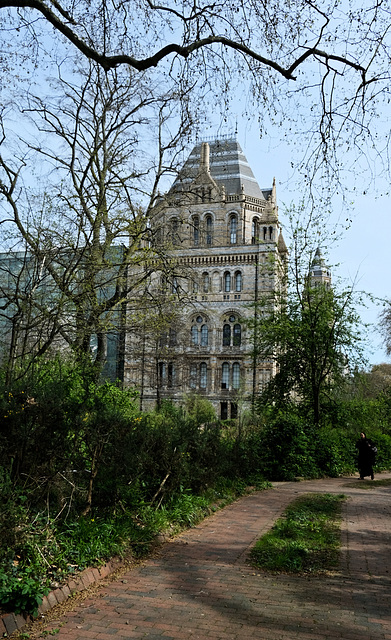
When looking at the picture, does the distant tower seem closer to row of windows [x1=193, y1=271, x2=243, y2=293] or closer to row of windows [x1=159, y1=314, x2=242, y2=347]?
row of windows [x1=159, y1=314, x2=242, y2=347]

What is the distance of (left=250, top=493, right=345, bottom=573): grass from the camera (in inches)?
259

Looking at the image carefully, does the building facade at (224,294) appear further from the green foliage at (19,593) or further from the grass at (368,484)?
the green foliage at (19,593)

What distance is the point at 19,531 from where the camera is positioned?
5.15m

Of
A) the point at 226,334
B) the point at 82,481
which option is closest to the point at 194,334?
the point at 226,334

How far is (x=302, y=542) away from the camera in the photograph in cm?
751

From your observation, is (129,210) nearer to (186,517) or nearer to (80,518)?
(186,517)

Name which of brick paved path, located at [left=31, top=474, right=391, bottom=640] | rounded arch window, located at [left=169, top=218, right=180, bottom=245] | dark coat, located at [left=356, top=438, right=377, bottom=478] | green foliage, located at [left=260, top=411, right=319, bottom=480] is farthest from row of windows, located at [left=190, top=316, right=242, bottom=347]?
brick paved path, located at [left=31, top=474, right=391, bottom=640]

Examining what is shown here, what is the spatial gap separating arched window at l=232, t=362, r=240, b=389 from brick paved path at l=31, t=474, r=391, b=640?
4320 centimetres

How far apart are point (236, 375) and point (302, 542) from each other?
44.2 metres

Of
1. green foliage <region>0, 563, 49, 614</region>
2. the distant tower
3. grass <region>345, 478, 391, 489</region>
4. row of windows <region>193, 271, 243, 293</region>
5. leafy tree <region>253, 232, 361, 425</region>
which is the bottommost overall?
grass <region>345, 478, 391, 489</region>

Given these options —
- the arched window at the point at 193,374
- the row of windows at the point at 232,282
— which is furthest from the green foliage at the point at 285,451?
the row of windows at the point at 232,282

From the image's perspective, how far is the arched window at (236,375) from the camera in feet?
168

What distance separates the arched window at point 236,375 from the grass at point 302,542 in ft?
133

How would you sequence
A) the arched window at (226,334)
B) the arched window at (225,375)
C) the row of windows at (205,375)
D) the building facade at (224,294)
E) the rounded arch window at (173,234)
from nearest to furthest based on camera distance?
the rounded arch window at (173,234)
the building facade at (224,294)
the row of windows at (205,375)
the arched window at (226,334)
the arched window at (225,375)
